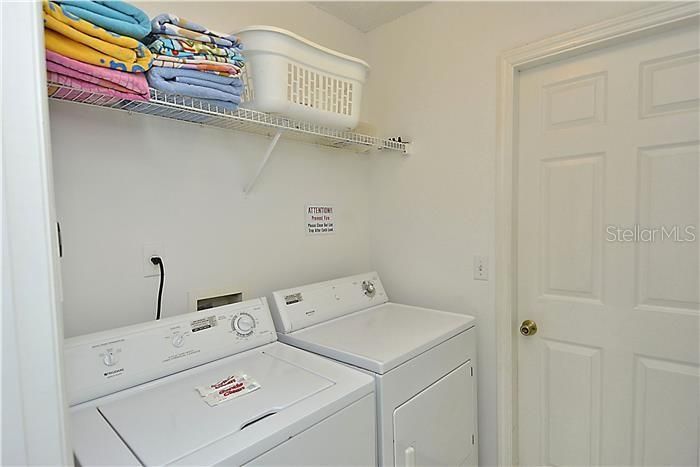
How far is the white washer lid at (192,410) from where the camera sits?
0.90 metres

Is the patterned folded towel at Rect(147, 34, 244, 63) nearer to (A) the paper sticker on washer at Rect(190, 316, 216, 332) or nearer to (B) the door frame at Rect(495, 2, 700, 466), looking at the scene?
(A) the paper sticker on washer at Rect(190, 316, 216, 332)

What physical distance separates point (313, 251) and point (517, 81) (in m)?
1.32

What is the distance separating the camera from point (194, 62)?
1163 millimetres

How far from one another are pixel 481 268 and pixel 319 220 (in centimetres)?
88

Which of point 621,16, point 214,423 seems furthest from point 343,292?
point 621,16

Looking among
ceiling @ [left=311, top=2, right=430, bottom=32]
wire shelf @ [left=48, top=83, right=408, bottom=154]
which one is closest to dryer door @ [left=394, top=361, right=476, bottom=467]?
wire shelf @ [left=48, top=83, right=408, bottom=154]

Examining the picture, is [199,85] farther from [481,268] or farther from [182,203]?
[481,268]

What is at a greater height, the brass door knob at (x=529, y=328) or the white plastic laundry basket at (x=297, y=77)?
the white plastic laundry basket at (x=297, y=77)

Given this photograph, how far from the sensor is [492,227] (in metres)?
1.82

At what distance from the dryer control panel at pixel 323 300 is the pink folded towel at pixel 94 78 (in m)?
0.93

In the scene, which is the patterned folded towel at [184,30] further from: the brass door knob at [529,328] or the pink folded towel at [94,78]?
the brass door knob at [529,328]

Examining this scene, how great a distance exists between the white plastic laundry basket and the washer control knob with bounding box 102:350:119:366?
3.16ft

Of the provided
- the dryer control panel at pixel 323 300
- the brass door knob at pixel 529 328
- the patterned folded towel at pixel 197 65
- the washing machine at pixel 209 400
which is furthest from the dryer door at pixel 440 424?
the patterned folded towel at pixel 197 65

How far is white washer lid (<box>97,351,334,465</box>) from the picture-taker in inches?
35.3
